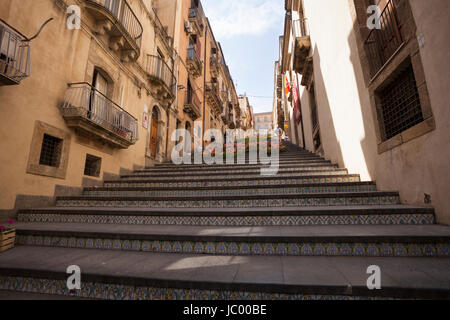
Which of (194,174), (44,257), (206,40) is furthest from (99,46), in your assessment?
(206,40)

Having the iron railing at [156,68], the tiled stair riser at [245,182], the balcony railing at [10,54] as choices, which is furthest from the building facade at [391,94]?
the iron railing at [156,68]

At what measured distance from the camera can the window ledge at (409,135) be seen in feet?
9.87

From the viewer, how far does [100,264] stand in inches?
90.7

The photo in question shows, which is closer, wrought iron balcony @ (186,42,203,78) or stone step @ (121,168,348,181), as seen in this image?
stone step @ (121,168,348,181)

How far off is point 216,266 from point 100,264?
1308mm

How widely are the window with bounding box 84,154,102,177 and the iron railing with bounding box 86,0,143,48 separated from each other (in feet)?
14.7

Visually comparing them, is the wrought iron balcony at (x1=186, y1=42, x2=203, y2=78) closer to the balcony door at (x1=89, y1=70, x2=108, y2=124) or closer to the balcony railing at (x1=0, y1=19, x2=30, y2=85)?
the balcony door at (x1=89, y1=70, x2=108, y2=124)

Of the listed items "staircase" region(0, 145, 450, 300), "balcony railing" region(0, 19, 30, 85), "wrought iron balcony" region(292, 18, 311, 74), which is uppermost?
"wrought iron balcony" region(292, 18, 311, 74)

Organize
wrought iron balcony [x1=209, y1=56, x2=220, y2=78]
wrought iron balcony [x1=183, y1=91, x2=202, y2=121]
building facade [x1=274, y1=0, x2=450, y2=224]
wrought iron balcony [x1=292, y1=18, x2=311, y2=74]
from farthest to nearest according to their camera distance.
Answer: wrought iron balcony [x1=209, y1=56, x2=220, y2=78]
wrought iron balcony [x1=183, y1=91, x2=202, y2=121]
wrought iron balcony [x1=292, y1=18, x2=311, y2=74]
building facade [x1=274, y1=0, x2=450, y2=224]

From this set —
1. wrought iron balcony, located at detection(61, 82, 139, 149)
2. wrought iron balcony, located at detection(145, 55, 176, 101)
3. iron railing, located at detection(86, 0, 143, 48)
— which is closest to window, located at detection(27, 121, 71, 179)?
wrought iron balcony, located at detection(61, 82, 139, 149)

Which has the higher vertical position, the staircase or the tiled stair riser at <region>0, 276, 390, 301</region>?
the staircase

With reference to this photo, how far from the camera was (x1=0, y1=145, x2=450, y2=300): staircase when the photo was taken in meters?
1.79

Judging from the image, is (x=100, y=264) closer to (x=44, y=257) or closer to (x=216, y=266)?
(x=44, y=257)

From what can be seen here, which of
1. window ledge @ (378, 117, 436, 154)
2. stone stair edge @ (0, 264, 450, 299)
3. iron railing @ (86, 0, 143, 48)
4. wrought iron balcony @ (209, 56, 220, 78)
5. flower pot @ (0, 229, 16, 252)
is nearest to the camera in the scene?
stone stair edge @ (0, 264, 450, 299)
